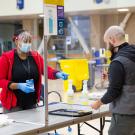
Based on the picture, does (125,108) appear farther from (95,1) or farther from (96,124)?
(95,1)

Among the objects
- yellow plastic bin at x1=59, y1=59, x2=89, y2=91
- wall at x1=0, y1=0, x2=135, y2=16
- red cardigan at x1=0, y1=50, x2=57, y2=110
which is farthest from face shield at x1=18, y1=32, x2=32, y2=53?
wall at x1=0, y1=0, x2=135, y2=16

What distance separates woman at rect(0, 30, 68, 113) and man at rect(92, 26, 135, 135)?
856mm

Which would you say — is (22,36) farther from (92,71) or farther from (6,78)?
(92,71)

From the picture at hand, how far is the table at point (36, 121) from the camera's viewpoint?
272cm

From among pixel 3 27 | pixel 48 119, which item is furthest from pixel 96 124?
pixel 3 27

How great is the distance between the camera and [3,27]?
18.6m

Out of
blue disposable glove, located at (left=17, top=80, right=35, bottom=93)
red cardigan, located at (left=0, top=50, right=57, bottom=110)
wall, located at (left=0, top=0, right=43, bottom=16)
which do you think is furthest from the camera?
wall, located at (left=0, top=0, right=43, bottom=16)

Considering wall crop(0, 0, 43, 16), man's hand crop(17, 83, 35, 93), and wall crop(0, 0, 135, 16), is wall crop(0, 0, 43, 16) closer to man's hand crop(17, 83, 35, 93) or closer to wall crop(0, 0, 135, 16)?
wall crop(0, 0, 135, 16)

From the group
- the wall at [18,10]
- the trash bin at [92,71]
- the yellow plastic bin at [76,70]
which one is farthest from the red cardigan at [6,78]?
the wall at [18,10]

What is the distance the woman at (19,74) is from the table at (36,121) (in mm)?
156

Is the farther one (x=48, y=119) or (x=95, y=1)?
(x=95, y=1)

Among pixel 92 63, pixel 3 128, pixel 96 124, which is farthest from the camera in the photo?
pixel 92 63

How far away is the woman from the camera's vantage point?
11.6 feet

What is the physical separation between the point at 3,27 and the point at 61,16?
16003 mm
